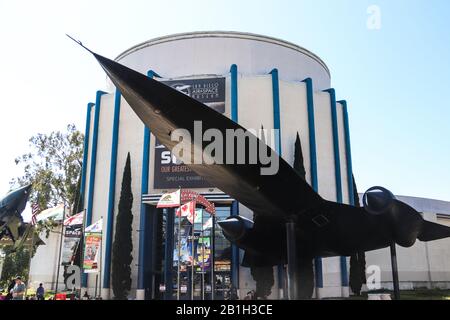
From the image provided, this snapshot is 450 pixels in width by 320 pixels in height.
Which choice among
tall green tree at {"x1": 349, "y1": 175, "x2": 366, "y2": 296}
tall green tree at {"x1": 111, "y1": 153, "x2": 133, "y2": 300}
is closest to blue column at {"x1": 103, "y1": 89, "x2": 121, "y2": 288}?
tall green tree at {"x1": 111, "y1": 153, "x2": 133, "y2": 300}

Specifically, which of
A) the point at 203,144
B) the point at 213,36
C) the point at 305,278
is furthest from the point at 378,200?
the point at 213,36

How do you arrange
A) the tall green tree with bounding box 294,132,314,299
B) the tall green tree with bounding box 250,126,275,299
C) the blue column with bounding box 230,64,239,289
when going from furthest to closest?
the blue column with bounding box 230,64,239,289 → the tall green tree with bounding box 250,126,275,299 → the tall green tree with bounding box 294,132,314,299

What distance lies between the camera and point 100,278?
25.0 m

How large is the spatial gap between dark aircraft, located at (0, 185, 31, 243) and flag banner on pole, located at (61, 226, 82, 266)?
2106 mm

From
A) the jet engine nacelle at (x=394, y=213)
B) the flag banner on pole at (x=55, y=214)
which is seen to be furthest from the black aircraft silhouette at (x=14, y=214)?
the jet engine nacelle at (x=394, y=213)

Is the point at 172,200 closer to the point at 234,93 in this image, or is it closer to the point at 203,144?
the point at 234,93

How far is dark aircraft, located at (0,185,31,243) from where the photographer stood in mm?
19614

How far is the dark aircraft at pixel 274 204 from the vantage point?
7879mm

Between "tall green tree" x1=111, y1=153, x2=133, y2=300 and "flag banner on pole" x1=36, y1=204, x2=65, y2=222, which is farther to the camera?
"tall green tree" x1=111, y1=153, x2=133, y2=300

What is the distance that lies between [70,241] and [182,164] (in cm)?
800

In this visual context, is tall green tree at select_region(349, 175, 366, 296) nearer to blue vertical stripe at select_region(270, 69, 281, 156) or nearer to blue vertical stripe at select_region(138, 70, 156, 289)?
blue vertical stripe at select_region(270, 69, 281, 156)
